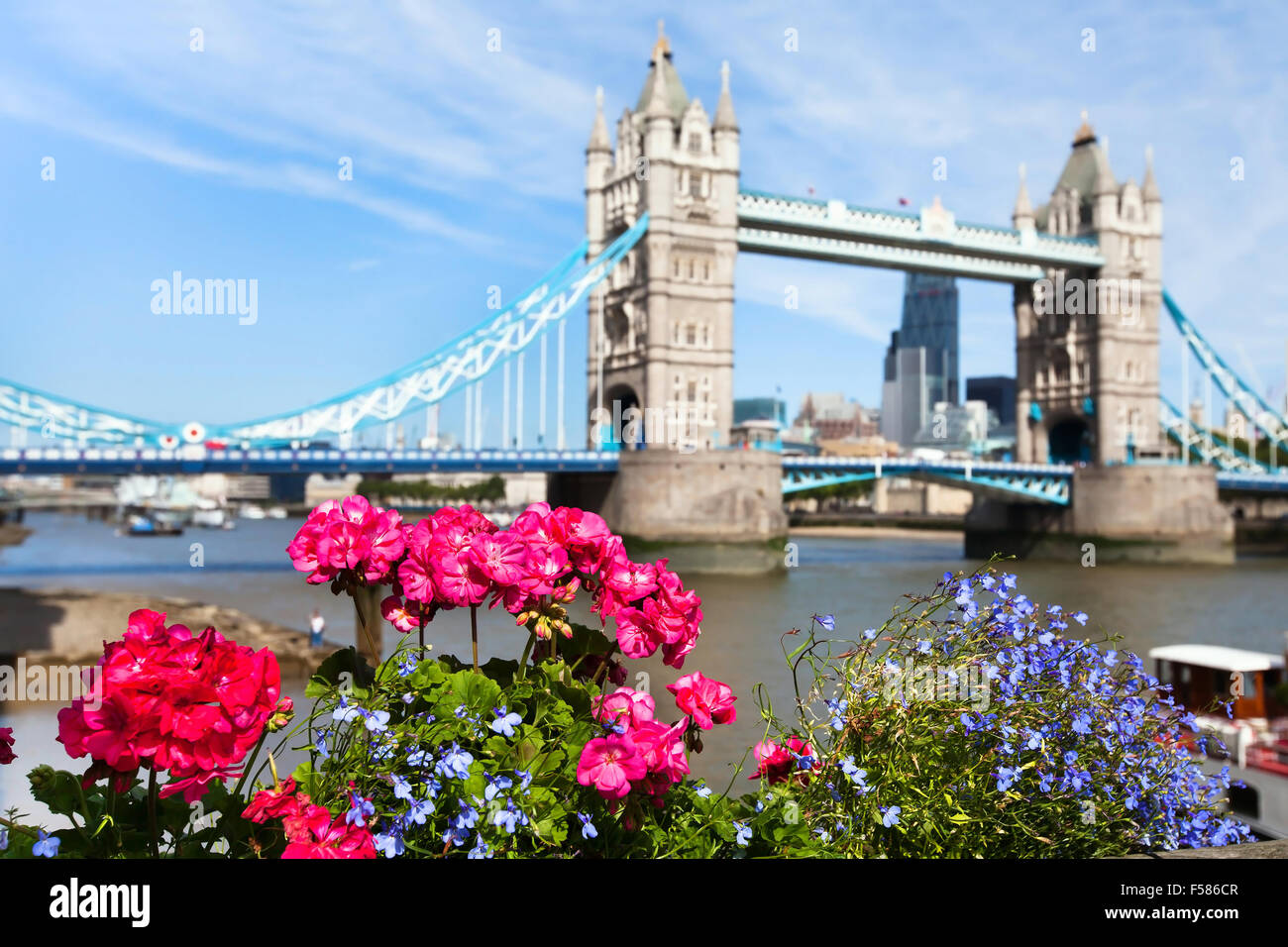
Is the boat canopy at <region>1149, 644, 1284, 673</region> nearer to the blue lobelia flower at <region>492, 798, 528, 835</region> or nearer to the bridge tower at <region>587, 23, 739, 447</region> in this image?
the blue lobelia flower at <region>492, 798, 528, 835</region>

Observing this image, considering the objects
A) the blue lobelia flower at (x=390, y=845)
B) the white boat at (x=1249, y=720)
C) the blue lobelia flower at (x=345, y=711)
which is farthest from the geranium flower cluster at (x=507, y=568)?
the white boat at (x=1249, y=720)

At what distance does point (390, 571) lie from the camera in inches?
75.8

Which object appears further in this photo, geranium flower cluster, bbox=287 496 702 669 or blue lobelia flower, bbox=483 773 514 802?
geranium flower cluster, bbox=287 496 702 669

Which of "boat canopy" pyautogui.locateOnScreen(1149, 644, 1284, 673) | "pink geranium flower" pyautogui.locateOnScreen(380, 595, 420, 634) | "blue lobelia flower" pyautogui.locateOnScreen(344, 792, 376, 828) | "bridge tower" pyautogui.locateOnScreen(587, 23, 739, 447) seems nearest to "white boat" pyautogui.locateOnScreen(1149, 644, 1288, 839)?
"boat canopy" pyautogui.locateOnScreen(1149, 644, 1284, 673)

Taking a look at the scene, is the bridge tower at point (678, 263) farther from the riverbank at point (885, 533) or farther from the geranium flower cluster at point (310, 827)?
the geranium flower cluster at point (310, 827)

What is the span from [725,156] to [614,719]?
126ft

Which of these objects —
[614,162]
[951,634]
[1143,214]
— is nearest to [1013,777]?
[951,634]

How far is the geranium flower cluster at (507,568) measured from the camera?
6.01ft

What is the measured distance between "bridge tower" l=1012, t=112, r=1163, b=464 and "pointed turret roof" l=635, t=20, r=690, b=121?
17042 millimetres

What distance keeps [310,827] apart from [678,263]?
37.2m

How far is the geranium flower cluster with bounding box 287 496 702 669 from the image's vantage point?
1833 millimetres

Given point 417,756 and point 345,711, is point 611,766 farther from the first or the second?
point 345,711

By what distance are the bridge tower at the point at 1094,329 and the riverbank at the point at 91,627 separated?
39.4 m
